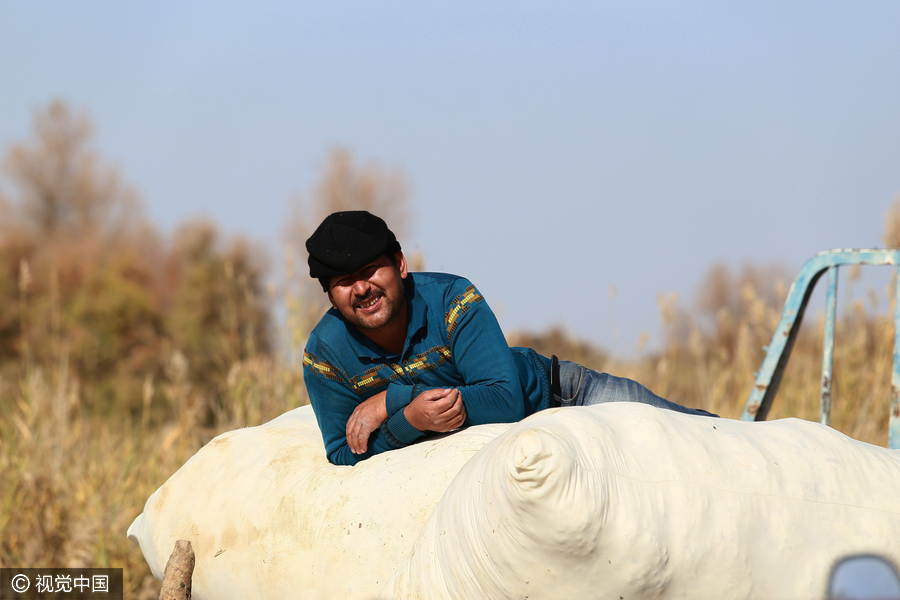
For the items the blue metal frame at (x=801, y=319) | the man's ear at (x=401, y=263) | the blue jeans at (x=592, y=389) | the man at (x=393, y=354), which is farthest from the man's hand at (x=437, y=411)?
the blue metal frame at (x=801, y=319)

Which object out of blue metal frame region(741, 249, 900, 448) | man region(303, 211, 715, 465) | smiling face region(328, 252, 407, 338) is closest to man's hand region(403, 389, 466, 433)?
man region(303, 211, 715, 465)

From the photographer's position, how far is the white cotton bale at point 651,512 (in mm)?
1332

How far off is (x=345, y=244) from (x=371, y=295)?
0.17 meters

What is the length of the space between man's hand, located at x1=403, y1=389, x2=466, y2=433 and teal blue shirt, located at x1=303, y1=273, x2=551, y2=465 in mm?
28

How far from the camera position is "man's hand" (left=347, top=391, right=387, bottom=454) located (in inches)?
85.6

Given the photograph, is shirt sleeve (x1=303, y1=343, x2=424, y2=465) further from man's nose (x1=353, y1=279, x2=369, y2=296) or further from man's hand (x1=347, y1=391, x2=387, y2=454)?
man's nose (x1=353, y1=279, x2=369, y2=296)

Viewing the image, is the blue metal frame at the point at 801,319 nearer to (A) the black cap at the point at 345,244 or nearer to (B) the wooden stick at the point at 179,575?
(A) the black cap at the point at 345,244

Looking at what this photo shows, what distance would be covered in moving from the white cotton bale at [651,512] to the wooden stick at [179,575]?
2.35ft

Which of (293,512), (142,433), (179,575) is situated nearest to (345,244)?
(293,512)

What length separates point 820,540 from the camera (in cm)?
147

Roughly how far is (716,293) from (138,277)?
37.1ft

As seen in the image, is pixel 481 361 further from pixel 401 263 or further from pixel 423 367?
pixel 401 263

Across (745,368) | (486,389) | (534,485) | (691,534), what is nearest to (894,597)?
(691,534)

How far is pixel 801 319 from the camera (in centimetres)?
263
